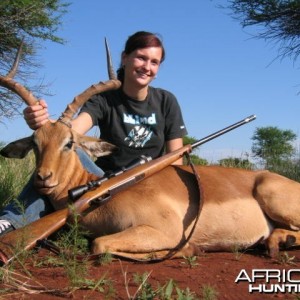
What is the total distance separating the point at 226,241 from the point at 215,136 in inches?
52.8

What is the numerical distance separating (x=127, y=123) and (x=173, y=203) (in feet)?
4.70

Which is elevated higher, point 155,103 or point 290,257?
point 155,103

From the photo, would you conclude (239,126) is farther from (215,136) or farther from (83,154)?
(83,154)

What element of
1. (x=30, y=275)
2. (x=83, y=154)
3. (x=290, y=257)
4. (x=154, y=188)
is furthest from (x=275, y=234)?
(x=30, y=275)

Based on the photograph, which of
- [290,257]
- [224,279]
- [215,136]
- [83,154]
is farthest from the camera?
[215,136]

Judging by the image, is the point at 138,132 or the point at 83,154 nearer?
the point at 83,154

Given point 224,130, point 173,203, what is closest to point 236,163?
point 224,130

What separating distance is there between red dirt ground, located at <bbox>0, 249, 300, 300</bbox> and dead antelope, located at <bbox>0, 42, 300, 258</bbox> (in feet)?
0.90

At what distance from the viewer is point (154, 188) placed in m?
4.79

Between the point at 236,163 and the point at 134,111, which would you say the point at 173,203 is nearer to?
the point at 134,111

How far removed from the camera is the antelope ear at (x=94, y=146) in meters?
5.27

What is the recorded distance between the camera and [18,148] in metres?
5.22

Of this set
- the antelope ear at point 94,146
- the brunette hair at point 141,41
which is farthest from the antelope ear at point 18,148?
the brunette hair at point 141,41

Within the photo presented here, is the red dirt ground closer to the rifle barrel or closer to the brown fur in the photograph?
the brown fur
